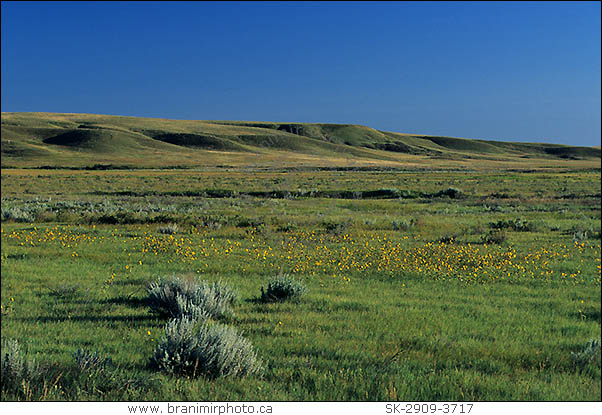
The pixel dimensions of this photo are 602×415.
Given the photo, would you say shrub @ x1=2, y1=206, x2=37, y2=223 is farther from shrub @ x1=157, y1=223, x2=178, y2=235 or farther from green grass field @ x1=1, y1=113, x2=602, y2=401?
shrub @ x1=157, y1=223, x2=178, y2=235

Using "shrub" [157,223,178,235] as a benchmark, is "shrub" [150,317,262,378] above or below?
above

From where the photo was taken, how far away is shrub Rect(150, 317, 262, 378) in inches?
212

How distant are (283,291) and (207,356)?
3726 mm

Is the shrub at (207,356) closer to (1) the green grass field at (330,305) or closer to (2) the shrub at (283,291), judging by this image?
(1) the green grass field at (330,305)

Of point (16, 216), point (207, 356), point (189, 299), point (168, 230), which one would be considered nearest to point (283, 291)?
point (189, 299)

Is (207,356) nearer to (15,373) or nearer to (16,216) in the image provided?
(15,373)

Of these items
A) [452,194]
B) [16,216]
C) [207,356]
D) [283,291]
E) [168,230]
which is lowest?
[16,216]

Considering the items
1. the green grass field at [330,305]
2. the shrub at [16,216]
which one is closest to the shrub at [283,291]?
the green grass field at [330,305]

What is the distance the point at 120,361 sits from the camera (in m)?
5.77

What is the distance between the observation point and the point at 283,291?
9.08m

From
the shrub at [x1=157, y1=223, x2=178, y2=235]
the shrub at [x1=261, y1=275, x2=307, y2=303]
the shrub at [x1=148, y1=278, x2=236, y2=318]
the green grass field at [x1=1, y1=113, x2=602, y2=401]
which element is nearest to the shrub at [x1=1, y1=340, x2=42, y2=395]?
the green grass field at [x1=1, y1=113, x2=602, y2=401]

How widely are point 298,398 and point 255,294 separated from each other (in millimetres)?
5007

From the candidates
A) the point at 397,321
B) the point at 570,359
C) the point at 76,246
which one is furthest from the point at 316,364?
the point at 76,246

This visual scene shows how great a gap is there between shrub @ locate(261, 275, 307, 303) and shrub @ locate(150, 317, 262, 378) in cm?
339
